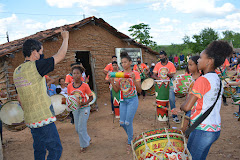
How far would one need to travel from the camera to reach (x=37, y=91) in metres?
2.54

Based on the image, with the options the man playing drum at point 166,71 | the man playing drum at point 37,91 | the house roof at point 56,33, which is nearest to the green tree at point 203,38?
the house roof at point 56,33

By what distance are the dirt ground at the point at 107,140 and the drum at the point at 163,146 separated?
2038 mm

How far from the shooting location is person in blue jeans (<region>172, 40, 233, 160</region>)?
2.12 metres

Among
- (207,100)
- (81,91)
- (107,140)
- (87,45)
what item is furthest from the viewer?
(87,45)

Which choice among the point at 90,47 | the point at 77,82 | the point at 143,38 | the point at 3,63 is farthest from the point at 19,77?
the point at 143,38

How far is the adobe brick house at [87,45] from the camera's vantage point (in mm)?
7693

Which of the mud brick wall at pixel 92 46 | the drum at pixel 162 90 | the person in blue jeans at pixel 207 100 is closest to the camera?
the person in blue jeans at pixel 207 100

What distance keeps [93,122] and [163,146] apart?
195 inches

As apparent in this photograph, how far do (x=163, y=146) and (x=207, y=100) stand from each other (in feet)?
2.36

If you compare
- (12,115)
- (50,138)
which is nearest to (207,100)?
(50,138)

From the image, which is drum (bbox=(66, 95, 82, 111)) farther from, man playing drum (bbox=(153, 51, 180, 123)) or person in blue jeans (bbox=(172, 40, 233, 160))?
man playing drum (bbox=(153, 51, 180, 123))

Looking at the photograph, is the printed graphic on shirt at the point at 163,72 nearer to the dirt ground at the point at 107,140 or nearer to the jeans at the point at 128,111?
the dirt ground at the point at 107,140

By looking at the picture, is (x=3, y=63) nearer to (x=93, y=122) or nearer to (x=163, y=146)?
(x=93, y=122)

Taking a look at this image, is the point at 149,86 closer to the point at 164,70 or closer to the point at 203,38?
the point at 164,70
